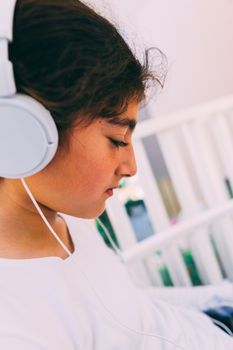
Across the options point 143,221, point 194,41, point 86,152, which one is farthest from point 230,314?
point 194,41

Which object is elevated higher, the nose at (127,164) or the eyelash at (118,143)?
the eyelash at (118,143)

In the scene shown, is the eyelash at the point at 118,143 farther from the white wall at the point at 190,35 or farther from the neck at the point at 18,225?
the white wall at the point at 190,35

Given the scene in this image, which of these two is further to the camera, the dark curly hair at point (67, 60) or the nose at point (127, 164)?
the nose at point (127, 164)

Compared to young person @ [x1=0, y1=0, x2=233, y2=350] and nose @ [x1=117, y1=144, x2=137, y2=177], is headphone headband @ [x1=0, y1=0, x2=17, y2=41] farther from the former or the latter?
nose @ [x1=117, y1=144, x2=137, y2=177]

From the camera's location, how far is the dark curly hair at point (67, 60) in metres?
0.39

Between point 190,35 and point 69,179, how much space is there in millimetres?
813

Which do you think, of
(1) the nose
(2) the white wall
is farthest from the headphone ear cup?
(2) the white wall

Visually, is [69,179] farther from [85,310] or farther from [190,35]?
[190,35]

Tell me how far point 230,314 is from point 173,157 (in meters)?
0.43

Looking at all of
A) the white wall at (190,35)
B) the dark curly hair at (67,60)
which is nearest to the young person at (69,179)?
the dark curly hair at (67,60)

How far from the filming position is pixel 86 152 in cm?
45

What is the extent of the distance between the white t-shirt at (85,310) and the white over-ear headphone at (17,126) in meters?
0.15

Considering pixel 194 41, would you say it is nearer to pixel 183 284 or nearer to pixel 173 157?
pixel 173 157

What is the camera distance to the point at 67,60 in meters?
0.39
